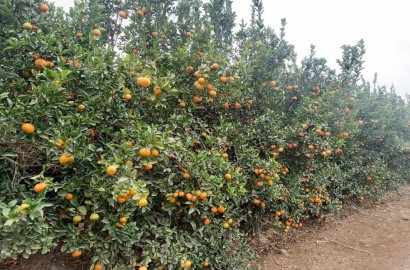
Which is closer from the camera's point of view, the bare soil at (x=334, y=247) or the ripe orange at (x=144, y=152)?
the ripe orange at (x=144, y=152)

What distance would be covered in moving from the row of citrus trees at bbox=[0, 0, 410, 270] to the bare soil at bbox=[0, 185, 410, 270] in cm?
32

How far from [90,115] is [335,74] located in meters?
5.67

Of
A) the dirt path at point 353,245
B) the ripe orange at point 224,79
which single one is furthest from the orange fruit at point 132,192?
the dirt path at point 353,245

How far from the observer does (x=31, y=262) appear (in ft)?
9.37

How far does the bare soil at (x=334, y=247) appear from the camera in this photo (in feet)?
9.68

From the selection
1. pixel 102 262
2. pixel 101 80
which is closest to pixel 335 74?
pixel 101 80

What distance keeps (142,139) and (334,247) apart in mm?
3975

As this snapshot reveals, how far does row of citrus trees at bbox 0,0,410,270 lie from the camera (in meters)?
2.04

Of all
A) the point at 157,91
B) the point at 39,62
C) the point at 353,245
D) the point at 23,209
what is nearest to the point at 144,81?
the point at 157,91

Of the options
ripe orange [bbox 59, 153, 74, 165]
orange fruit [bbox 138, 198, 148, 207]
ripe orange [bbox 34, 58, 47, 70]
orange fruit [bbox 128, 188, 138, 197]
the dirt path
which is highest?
ripe orange [bbox 34, 58, 47, 70]

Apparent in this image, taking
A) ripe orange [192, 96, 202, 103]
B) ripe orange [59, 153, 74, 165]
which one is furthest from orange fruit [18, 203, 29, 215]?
ripe orange [192, 96, 202, 103]

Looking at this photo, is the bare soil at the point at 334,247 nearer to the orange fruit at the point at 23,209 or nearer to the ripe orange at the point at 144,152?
the orange fruit at the point at 23,209

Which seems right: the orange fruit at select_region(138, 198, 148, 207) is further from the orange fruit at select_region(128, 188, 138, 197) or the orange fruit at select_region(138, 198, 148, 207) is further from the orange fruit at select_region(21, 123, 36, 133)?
the orange fruit at select_region(21, 123, 36, 133)

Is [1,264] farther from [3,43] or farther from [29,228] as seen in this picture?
[3,43]
